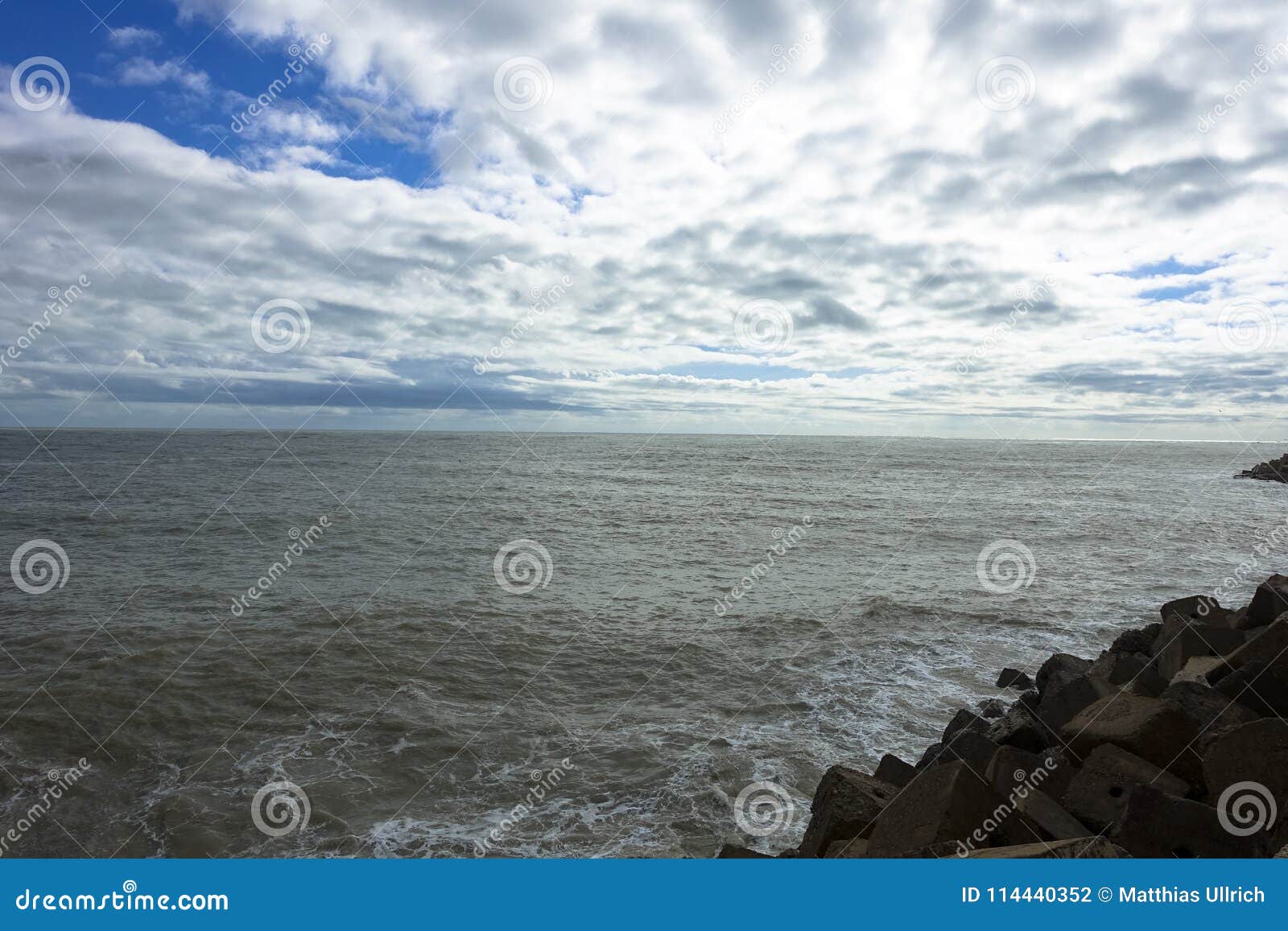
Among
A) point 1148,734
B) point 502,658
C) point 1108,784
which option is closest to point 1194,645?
point 1148,734

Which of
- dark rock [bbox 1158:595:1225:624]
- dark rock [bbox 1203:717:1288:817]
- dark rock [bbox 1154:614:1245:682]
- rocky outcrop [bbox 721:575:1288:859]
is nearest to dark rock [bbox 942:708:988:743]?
rocky outcrop [bbox 721:575:1288:859]

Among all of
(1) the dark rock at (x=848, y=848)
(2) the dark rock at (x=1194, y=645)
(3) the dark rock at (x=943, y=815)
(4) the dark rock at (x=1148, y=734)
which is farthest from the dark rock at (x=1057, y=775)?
(2) the dark rock at (x=1194, y=645)

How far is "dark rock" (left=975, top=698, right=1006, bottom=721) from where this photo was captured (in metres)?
9.78

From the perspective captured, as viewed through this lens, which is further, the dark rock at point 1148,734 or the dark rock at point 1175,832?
the dark rock at point 1148,734

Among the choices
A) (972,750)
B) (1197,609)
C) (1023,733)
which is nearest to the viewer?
(972,750)

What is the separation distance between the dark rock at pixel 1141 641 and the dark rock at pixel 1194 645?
1.57 m

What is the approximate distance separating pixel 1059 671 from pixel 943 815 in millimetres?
5448

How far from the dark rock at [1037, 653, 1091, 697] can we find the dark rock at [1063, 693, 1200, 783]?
6.35ft

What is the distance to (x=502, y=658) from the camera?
498 inches

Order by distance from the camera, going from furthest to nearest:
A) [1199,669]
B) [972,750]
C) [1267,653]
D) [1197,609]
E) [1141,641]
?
[1197,609]
[1141,641]
[1199,669]
[1267,653]
[972,750]

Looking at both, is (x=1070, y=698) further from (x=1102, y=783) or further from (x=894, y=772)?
(x=894, y=772)

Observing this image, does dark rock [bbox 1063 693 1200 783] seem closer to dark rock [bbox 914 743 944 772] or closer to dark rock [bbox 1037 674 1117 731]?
dark rock [bbox 1037 674 1117 731]

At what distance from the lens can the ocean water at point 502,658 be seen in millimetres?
7664

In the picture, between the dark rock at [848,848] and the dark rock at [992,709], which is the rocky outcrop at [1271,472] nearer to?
the dark rock at [992,709]
